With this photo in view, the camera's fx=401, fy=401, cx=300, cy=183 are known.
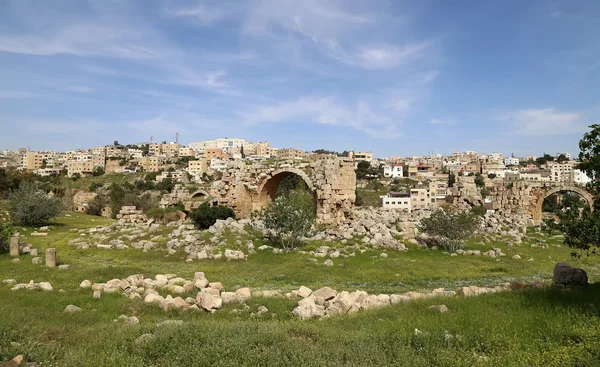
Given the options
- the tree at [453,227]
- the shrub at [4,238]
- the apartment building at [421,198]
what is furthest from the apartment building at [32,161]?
the tree at [453,227]

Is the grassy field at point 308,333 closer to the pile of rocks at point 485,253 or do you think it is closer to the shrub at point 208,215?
the pile of rocks at point 485,253

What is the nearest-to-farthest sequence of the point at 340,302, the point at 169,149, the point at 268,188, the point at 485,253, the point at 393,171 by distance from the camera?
the point at 340,302
the point at 485,253
the point at 268,188
the point at 393,171
the point at 169,149

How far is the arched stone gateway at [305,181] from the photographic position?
20.3 meters

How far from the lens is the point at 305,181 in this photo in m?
21.7

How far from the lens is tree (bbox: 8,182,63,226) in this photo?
2109cm

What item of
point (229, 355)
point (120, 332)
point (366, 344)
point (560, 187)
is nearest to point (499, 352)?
point (366, 344)

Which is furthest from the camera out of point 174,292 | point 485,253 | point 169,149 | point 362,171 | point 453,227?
point 169,149

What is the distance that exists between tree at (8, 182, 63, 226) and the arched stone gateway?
→ 30.7ft

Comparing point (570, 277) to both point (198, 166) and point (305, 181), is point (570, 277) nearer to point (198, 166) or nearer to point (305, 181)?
point (305, 181)

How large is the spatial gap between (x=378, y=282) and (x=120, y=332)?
7504mm

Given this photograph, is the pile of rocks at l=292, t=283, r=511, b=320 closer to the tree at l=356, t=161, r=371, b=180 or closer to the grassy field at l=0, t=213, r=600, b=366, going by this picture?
the grassy field at l=0, t=213, r=600, b=366

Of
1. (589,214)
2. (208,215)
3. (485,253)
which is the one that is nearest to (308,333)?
(589,214)

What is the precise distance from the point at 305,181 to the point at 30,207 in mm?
14672

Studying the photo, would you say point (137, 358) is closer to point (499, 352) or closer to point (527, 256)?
point (499, 352)
